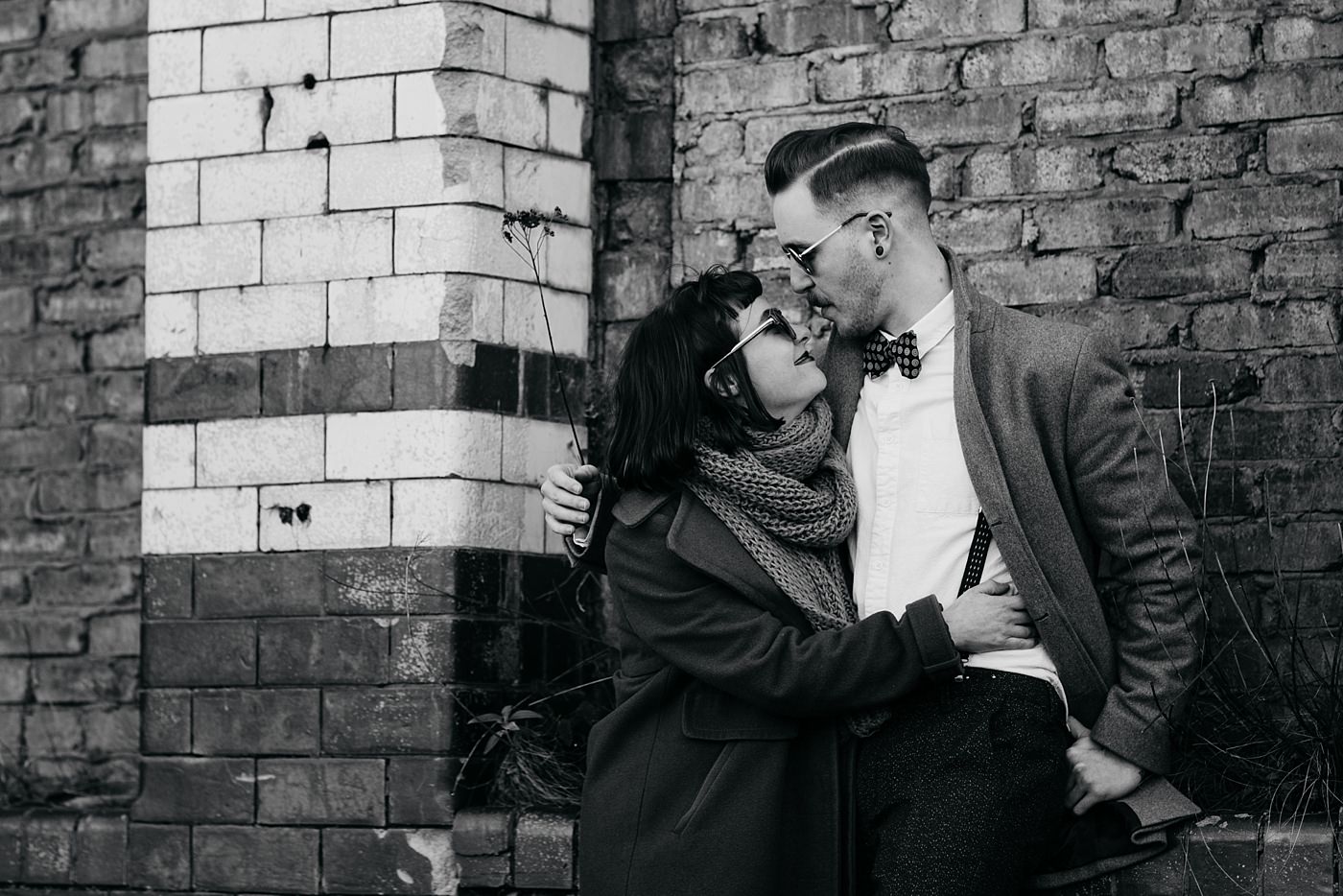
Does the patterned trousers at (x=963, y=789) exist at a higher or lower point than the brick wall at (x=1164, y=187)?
lower

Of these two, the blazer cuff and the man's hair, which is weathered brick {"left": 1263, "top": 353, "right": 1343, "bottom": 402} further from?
the blazer cuff

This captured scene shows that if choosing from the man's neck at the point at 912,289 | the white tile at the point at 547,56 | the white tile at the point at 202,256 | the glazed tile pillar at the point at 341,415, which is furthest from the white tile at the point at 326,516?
the man's neck at the point at 912,289

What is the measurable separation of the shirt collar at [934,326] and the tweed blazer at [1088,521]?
0.29 feet

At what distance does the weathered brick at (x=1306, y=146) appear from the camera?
448 centimetres

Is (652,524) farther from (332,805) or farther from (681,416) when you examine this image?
(332,805)

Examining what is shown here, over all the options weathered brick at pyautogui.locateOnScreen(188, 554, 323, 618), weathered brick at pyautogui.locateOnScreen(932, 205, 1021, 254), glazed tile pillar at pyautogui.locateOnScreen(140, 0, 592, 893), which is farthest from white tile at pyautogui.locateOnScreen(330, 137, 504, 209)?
weathered brick at pyautogui.locateOnScreen(932, 205, 1021, 254)

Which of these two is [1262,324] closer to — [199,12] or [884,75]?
[884,75]

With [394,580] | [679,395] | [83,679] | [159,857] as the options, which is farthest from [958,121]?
[83,679]

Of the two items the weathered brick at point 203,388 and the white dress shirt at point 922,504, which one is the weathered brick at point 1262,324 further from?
the weathered brick at point 203,388

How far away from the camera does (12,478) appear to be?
580 centimetres

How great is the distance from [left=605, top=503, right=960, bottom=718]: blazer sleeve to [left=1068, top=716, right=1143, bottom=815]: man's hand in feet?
1.08

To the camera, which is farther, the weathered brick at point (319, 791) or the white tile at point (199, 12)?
the white tile at point (199, 12)

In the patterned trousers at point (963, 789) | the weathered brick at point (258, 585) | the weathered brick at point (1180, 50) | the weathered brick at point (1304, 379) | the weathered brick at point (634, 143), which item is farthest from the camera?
the weathered brick at point (634, 143)

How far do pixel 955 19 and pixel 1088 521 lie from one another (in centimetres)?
174
